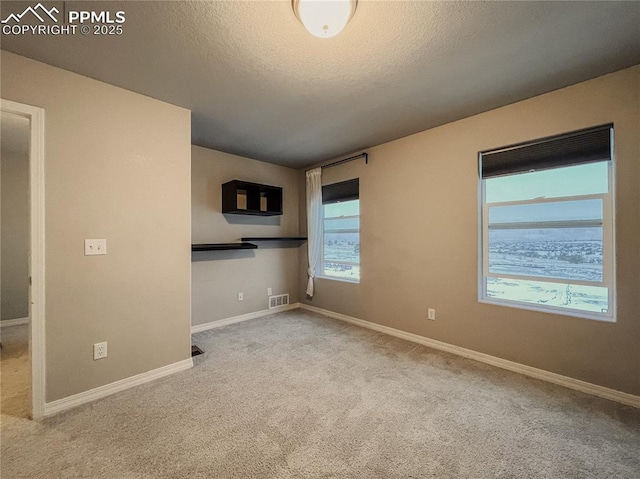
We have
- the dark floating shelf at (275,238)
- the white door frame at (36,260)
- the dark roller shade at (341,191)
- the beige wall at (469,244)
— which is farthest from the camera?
the dark floating shelf at (275,238)

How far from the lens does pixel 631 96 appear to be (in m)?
1.91

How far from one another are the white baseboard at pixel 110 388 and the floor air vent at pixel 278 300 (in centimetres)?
183

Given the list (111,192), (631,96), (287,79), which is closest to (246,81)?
(287,79)

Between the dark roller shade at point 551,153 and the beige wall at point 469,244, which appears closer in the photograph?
the beige wall at point 469,244

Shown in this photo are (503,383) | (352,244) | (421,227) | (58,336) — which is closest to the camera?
(58,336)

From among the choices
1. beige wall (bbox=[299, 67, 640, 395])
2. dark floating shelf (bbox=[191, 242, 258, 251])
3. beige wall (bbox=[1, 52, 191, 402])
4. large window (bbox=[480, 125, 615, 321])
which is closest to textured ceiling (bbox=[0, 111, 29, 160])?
beige wall (bbox=[1, 52, 191, 402])

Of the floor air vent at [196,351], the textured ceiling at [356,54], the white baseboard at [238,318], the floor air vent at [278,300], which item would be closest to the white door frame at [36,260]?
the textured ceiling at [356,54]

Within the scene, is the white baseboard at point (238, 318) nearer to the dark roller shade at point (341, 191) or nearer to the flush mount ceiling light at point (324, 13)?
the dark roller shade at point (341, 191)

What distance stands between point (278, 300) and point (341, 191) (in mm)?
2077

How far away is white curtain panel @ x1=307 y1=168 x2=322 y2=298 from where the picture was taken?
13.9ft

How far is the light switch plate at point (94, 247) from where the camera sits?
6.58ft

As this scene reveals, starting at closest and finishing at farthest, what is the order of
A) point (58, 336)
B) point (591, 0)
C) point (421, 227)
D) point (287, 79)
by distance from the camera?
point (591, 0) → point (58, 336) → point (287, 79) → point (421, 227)

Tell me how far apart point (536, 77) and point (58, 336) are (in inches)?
160

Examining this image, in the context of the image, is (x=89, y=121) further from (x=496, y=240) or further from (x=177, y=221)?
(x=496, y=240)
